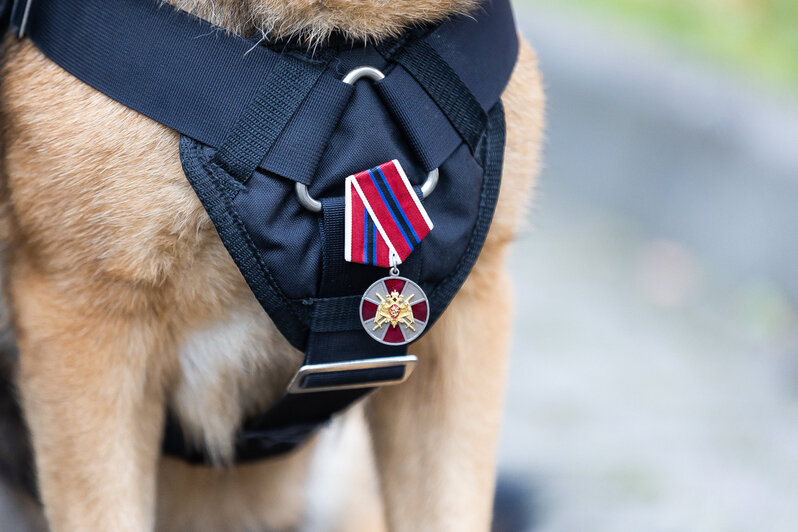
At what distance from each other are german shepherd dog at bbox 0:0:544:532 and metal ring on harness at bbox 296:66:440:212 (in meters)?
0.05

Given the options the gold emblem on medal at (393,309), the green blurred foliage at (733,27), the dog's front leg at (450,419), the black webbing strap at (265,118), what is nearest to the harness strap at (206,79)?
the black webbing strap at (265,118)

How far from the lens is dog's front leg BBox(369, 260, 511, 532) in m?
1.30

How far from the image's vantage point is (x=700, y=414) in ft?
7.91

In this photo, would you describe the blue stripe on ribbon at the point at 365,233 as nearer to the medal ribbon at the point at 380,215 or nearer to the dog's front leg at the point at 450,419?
the medal ribbon at the point at 380,215

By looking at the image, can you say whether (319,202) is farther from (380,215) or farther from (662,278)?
(662,278)

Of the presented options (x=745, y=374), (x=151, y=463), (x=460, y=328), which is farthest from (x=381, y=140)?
(x=745, y=374)

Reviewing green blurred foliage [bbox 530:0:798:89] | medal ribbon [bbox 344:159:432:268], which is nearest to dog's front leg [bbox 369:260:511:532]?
medal ribbon [bbox 344:159:432:268]

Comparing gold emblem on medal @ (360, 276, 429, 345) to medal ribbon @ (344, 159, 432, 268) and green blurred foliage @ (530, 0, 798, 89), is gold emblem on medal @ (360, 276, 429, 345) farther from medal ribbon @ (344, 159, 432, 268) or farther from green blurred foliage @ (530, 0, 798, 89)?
green blurred foliage @ (530, 0, 798, 89)

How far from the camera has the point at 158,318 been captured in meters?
1.09

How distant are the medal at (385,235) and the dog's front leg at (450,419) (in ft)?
0.72

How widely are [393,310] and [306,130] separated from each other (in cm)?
24

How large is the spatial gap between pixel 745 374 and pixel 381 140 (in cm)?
192

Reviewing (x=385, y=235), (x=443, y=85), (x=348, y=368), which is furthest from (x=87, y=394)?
(x=443, y=85)

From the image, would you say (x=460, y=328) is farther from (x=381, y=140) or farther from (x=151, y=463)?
(x=151, y=463)
